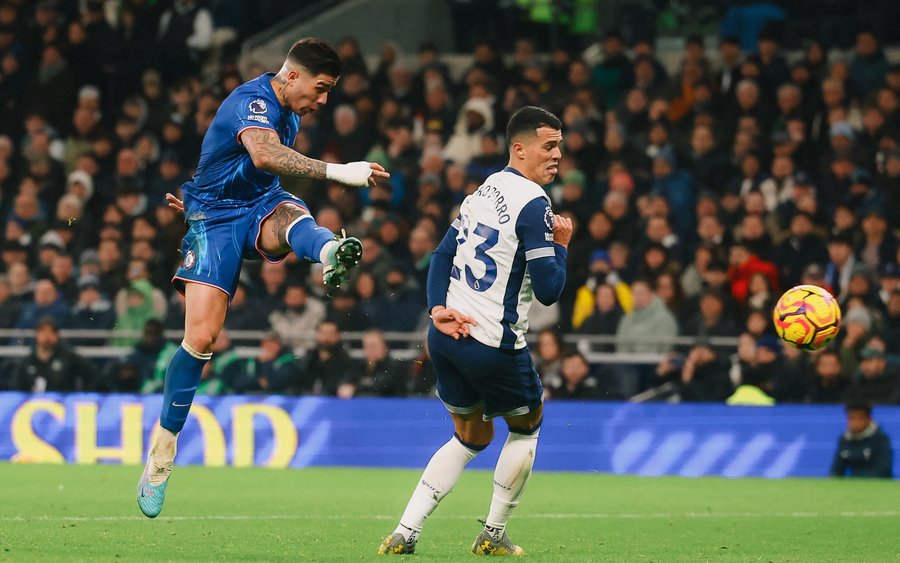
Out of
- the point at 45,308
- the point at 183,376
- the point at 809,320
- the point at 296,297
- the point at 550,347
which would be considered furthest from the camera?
the point at 45,308

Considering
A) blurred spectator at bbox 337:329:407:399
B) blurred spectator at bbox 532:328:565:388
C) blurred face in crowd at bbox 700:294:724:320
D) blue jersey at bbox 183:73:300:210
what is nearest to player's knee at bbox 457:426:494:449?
blue jersey at bbox 183:73:300:210

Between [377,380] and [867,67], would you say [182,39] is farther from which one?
[867,67]

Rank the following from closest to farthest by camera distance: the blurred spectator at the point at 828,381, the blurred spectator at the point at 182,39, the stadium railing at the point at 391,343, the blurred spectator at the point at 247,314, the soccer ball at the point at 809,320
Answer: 1. the soccer ball at the point at 809,320
2. the blurred spectator at the point at 828,381
3. the stadium railing at the point at 391,343
4. the blurred spectator at the point at 247,314
5. the blurred spectator at the point at 182,39

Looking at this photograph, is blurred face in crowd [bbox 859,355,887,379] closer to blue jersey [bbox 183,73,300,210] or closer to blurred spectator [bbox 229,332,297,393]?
blurred spectator [bbox 229,332,297,393]

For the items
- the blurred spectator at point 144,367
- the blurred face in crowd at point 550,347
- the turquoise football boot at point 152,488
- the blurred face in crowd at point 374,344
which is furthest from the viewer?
the blurred spectator at point 144,367

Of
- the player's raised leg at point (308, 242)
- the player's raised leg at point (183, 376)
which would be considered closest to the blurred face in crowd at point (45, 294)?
the player's raised leg at point (183, 376)

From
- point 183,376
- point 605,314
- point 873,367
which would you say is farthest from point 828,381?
point 183,376

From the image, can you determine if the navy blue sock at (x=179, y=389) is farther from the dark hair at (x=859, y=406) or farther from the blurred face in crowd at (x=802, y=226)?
the blurred face in crowd at (x=802, y=226)

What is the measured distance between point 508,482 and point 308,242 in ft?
4.84

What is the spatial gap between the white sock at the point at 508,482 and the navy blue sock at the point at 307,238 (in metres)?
1.29

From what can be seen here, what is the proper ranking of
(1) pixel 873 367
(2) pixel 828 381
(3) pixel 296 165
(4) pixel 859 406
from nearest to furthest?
(3) pixel 296 165
(4) pixel 859 406
(1) pixel 873 367
(2) pixel 828 381

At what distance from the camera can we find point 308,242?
721 cm

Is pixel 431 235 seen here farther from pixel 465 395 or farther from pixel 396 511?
pixel 465 395

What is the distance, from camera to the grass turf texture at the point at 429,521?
290 inches
